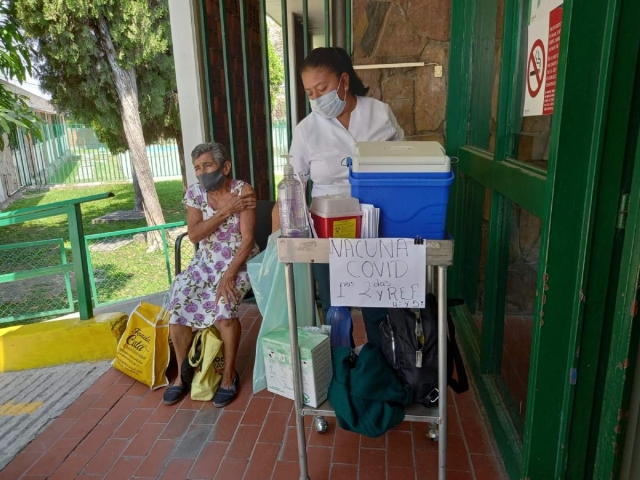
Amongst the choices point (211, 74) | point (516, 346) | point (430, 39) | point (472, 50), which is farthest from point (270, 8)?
point (516, 346)

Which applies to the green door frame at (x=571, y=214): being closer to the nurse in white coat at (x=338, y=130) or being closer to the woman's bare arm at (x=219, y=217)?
the nurse in white coat at (x=338, y=130)

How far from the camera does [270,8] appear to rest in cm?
613

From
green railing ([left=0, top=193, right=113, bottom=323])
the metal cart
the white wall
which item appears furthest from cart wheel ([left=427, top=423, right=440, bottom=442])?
the white wall

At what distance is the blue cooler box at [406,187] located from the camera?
149cm

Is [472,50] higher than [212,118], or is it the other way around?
[472,50]

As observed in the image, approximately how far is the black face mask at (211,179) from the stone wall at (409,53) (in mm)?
1291

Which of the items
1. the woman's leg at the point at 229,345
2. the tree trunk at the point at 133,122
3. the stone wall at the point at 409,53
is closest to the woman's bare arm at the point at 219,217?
the woman's leg at the point at 229,345

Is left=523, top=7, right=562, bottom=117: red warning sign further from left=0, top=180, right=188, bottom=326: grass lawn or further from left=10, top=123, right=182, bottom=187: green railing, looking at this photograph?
left=10, top=123, right=182, bottom=187: green railing

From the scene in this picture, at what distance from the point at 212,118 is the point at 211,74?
0.33 meters

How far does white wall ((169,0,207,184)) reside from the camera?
3.23 metres

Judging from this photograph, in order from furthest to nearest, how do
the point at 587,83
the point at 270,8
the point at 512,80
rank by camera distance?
the point at 270,8 < the point at 512,80 < the point at 587,83

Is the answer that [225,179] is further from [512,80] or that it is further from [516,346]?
[516,346]

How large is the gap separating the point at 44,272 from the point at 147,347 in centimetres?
92

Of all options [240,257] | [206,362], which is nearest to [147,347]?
[206,362]
